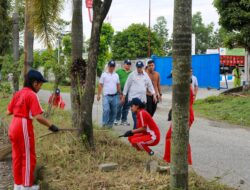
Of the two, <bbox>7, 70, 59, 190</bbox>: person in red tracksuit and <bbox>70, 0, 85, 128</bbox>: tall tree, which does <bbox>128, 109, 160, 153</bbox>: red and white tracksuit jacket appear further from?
<bbox>7, 70, 59, 190</bbox>: person in red tracksuit

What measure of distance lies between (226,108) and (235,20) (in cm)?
450

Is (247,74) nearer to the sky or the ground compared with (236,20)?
nearer to the ground

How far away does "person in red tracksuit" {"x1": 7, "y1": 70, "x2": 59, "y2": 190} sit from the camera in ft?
17.7

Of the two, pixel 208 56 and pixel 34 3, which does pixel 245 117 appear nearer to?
pixel 34 3

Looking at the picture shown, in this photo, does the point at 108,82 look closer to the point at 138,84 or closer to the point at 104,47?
the point at 138,84

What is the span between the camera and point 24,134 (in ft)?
17.8

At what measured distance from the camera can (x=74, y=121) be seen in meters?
7.94

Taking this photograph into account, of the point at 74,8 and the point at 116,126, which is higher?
the point at 74,8

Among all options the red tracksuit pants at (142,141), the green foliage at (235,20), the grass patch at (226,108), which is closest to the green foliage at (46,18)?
the red tracksuit pants at (142,141)

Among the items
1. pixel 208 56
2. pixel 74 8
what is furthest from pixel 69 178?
pixel 208 56

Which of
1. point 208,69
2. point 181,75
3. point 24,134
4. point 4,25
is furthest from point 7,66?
point 208,69

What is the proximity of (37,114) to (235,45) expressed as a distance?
47.7ft

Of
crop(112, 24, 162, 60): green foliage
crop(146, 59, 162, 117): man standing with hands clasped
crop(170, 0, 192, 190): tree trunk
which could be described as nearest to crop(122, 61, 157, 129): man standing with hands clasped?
crop(146, 59, 162, 117): man standing with hands clasped

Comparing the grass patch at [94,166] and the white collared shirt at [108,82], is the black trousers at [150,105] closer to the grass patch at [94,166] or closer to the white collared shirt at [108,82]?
the white collared shirt at [108,82]
